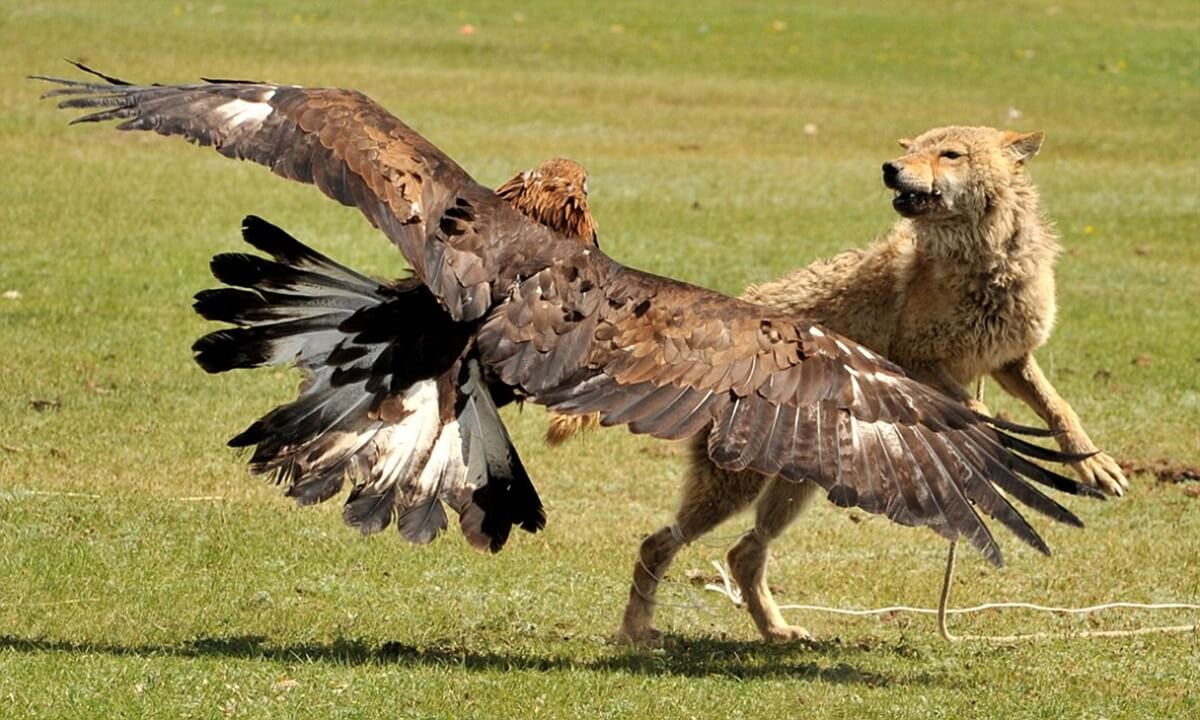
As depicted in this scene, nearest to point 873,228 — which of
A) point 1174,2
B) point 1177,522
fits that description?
point 1177,522

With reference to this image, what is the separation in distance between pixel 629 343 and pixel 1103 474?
8.13ft

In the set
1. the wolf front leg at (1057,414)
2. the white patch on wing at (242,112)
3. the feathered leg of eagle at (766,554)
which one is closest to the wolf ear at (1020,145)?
the wolf front leg at (1057,414)

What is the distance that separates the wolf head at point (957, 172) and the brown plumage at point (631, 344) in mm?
1753

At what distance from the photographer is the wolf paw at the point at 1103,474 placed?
8.04 m

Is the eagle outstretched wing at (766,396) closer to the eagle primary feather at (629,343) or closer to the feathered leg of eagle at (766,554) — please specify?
the eagle primary feather at (629,343)

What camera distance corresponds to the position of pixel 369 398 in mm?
7293

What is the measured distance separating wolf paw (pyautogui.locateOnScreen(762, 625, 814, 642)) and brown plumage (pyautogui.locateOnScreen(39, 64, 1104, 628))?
1776 mm

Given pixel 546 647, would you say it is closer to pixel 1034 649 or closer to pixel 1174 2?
pixel 1034 649

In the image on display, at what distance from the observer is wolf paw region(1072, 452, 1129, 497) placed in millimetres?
8039

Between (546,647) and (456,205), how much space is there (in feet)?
6.20

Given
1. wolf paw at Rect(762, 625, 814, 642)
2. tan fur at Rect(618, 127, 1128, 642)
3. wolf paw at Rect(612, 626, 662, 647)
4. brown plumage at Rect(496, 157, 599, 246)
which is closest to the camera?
brown plumage at Rect(496, 157, 599, 246)

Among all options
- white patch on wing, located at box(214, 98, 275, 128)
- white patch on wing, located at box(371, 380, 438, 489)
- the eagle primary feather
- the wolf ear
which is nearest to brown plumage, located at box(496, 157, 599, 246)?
the eagle primary feather

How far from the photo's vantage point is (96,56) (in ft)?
80.9

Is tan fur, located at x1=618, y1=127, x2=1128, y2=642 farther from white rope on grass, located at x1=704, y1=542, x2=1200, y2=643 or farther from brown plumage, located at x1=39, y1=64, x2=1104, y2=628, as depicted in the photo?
brown plumage, located at x1=39, y1=64, x2=1104, y2=628
